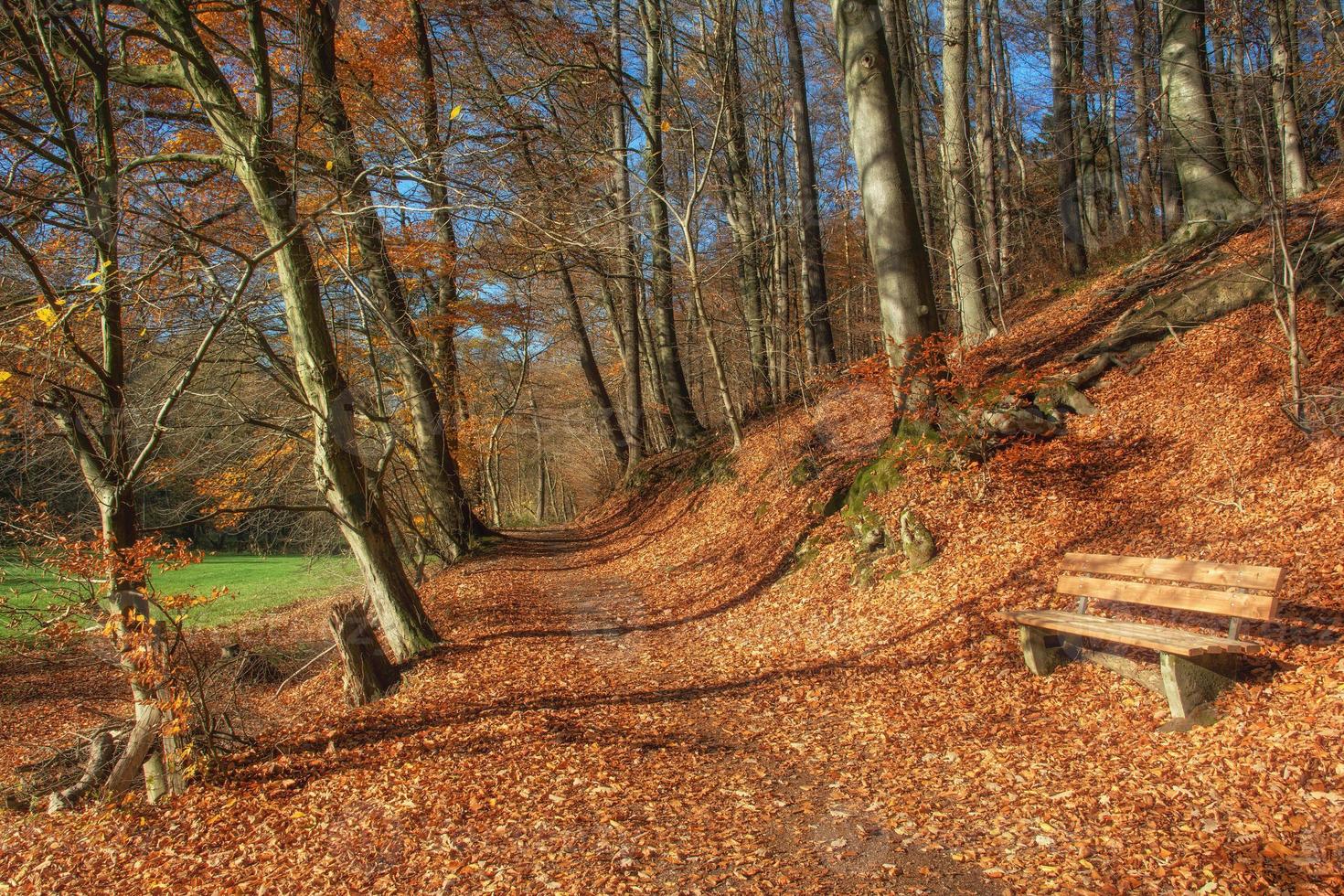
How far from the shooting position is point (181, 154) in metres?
6.72

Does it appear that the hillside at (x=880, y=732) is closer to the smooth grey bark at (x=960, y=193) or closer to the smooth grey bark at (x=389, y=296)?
the smooth grey bark at (x=389, y=296)

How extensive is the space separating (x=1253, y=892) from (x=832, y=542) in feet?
20.8

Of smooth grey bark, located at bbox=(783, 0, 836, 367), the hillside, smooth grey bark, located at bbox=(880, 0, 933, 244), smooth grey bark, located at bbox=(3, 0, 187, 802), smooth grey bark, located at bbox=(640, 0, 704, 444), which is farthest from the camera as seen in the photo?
smooth grey bark, located at bbox=(880, 0, 933, 244)

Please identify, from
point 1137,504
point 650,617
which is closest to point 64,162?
point 650,617

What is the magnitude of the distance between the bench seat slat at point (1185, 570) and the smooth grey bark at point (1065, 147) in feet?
39.7

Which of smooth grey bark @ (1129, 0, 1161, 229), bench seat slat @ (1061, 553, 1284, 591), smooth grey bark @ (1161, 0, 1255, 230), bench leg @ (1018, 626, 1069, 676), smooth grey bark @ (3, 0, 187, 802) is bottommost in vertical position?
bench leg @ (1018, 626, 1069, 676)

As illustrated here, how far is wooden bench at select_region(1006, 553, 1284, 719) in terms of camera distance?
4184 mm

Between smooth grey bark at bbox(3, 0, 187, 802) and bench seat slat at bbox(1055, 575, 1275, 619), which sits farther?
smooth grey bark at bbox(3, 0, 187, 802)

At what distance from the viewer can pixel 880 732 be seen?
210 inches

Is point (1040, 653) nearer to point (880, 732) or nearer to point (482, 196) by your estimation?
point (880, 732)

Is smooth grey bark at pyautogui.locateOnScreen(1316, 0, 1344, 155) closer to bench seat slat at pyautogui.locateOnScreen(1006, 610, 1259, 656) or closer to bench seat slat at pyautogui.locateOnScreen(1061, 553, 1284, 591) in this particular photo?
bench seat slat at pyautogui.locateOnScreen(1061, 553, 1284, 591)

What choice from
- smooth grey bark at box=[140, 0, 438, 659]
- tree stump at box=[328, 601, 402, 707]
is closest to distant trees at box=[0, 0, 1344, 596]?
smooth grey bark at box=[140, 0, 438, 659]

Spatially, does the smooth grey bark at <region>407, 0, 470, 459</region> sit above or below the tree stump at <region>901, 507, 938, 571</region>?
above

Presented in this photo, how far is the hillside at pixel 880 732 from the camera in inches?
146
